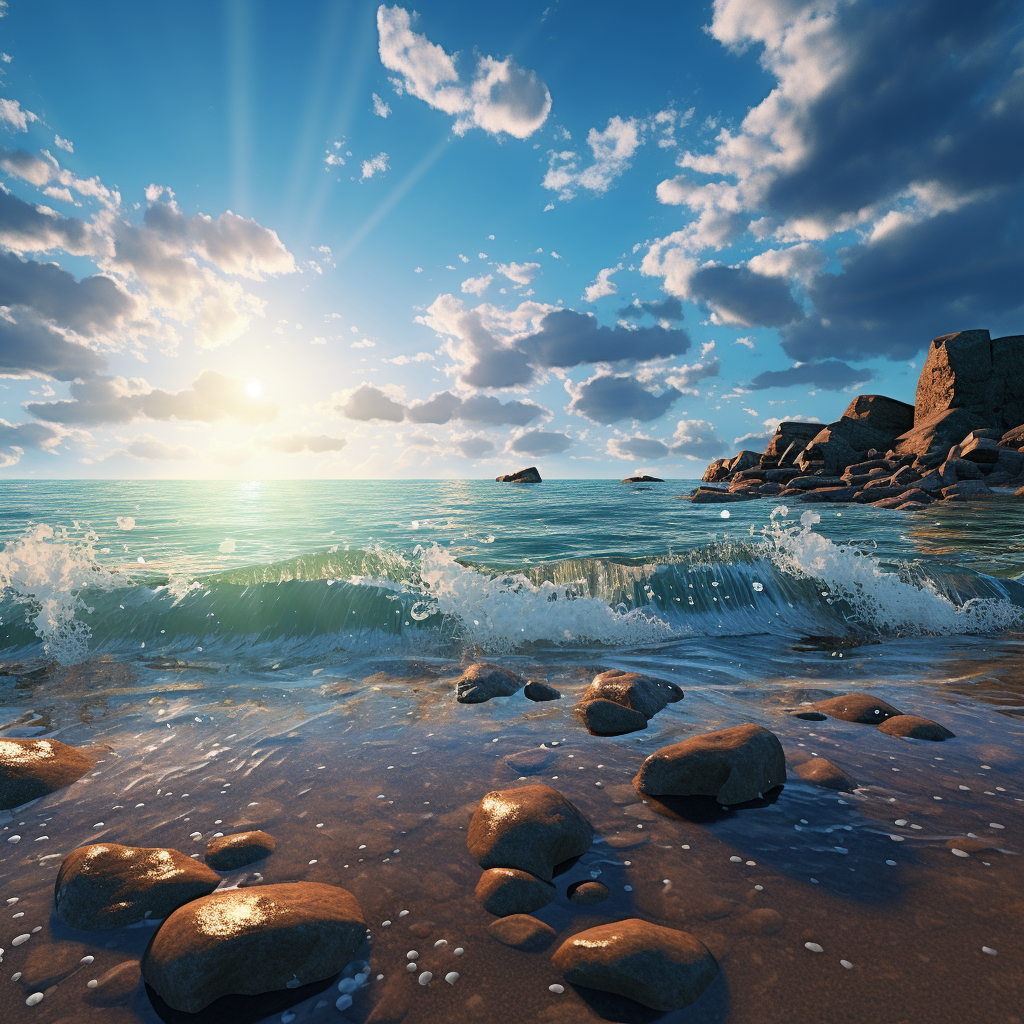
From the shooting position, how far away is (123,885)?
235cm

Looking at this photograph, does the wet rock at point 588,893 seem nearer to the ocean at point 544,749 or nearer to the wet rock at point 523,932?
the ocean at point 544,749

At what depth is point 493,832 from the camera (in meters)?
2.72

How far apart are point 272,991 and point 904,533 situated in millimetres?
19759

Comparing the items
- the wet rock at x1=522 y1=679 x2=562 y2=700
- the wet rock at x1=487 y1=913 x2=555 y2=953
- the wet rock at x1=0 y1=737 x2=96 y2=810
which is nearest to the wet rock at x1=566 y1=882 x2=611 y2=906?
the wet rock at x1=487 y1=913 x2=555 y2=953

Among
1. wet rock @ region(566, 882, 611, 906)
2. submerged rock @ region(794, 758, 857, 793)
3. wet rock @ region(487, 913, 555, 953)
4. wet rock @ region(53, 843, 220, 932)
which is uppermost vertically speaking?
wet rock @ region(53, 843, 220, 932)

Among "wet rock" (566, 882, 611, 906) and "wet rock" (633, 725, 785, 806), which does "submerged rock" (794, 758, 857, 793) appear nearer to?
"wet rock" (633, 725, 785, 806)

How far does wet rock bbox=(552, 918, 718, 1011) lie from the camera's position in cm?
179

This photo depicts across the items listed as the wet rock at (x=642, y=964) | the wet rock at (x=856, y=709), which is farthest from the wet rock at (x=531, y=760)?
the wet rock at (x=856, y=709)

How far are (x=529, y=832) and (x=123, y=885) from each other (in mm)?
1960

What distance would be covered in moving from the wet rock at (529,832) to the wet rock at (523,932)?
0.90ft

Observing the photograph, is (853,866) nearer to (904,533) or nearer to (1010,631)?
(1010,631)

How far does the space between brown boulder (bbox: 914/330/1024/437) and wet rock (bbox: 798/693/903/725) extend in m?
51.6

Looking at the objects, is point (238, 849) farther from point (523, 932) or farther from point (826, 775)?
point (826, 775)

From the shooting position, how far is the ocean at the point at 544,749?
197 centimetres
